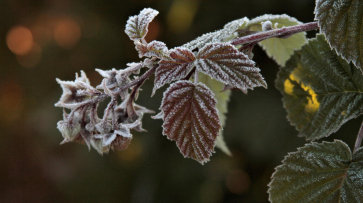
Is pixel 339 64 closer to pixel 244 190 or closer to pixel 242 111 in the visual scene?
pixel 242 111

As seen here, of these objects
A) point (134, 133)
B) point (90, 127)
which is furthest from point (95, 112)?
point (134, 133)

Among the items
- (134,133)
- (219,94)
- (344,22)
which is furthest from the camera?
(134,133)

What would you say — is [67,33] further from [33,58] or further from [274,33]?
[274,33]

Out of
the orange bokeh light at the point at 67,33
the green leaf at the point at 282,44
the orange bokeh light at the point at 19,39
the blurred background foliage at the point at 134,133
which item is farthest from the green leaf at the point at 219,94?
the orange bokeh light at the point at 19,39

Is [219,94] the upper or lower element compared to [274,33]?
lower

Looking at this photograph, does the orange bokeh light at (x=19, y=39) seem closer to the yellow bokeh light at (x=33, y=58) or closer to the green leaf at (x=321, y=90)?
the yellow bokeh light at (x=33, y=58)

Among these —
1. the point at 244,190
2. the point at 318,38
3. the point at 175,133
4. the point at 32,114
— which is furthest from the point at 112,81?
the point at 32,114
